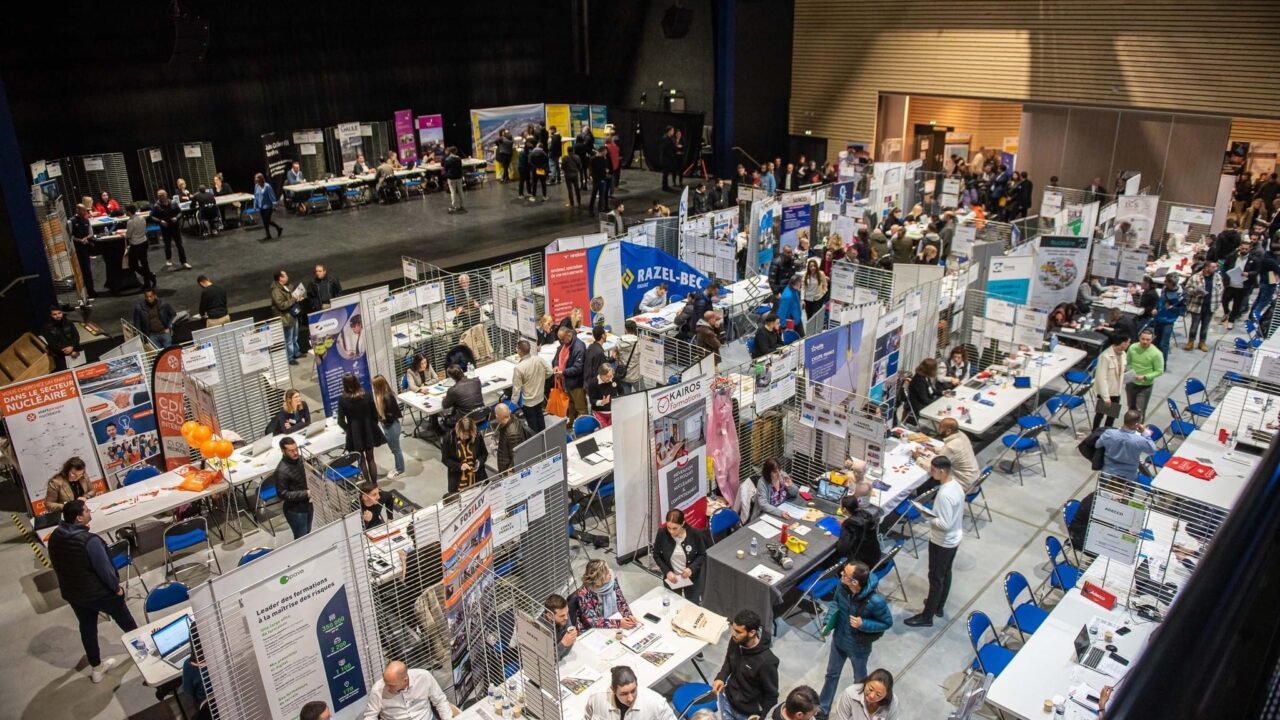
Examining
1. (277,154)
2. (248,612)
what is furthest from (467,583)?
(277,154)

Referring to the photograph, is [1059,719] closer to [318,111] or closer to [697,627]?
[697,627]

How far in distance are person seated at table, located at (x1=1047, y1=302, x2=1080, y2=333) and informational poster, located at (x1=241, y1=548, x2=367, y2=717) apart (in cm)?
1131

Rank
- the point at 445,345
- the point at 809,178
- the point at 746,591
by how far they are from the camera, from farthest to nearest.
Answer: the point at 809,178 < the point at 445,345 < the point at 746,591

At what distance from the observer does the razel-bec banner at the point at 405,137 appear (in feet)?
83.4

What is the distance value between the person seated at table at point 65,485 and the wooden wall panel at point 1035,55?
21109 millimetres

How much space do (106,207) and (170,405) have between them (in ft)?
37.3

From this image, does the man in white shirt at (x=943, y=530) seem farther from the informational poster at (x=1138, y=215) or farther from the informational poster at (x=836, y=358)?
the informational poster at (x=1138, y=215)

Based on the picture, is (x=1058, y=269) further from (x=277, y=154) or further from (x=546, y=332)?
(x=277, y=154)

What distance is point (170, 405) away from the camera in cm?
1091

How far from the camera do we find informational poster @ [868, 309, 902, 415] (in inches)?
447

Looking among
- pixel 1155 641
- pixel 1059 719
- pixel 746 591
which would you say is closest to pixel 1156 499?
pixel 1059 719

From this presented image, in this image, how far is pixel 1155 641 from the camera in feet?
2.14

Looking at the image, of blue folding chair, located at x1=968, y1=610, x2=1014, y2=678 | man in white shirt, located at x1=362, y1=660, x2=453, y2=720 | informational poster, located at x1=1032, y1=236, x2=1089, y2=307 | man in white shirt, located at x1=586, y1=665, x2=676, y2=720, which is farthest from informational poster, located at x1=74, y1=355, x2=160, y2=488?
informational poster, located at x1=1032, y1=236, x2=1089, y2=307

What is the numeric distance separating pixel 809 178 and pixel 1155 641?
77.9 ft
